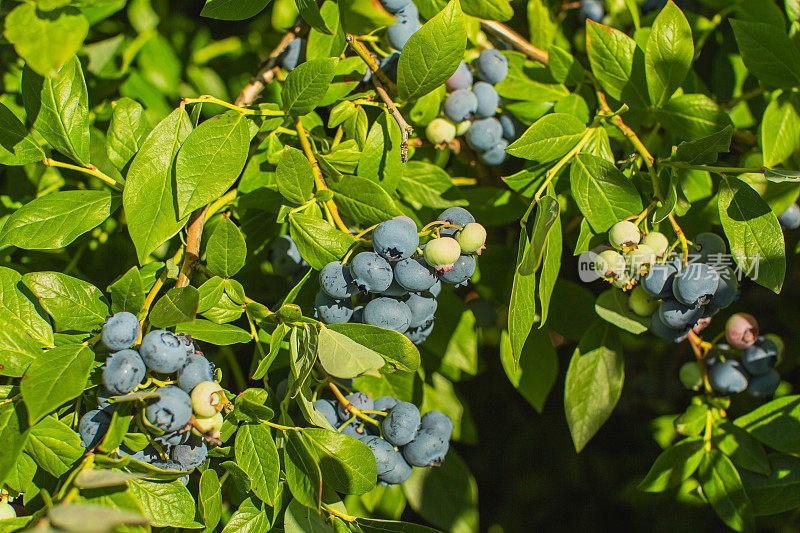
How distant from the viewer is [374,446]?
1.07m

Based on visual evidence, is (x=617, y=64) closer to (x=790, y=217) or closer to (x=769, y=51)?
(x=769, y=51)

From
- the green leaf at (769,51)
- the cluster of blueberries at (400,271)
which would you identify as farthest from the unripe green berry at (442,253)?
the green leaf at (769,51)

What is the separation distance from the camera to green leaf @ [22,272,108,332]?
925mm

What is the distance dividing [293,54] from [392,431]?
2.59 feet

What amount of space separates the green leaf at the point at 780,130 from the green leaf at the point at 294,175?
903 mm

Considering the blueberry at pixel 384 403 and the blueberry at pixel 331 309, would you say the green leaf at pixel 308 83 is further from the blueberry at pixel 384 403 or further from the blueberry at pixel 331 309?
the blueberry at pixel 384 403

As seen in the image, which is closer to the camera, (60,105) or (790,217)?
(60,105)

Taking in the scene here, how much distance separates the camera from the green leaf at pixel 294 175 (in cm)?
97

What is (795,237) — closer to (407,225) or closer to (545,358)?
(545,358)

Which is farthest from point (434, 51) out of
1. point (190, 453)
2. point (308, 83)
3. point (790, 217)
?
point (790, 217)

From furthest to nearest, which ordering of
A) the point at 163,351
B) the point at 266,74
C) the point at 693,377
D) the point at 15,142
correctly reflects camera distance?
the point at 693,377 → the point at 266,74 → the point at 15,142 → the point at 163,351

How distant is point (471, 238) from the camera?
0.94 m

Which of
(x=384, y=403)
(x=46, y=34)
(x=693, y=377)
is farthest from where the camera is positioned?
(x=693, y=377)

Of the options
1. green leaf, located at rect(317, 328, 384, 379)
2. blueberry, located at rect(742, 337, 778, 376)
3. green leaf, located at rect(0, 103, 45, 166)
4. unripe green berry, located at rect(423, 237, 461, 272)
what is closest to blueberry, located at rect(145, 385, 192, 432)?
green leaf, located at rect(317, 328, 384, 379)
